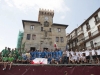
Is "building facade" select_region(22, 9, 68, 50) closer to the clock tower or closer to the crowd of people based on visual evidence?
the clock tower

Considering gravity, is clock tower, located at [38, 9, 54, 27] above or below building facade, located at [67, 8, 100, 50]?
above

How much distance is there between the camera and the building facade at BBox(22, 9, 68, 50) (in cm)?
2957

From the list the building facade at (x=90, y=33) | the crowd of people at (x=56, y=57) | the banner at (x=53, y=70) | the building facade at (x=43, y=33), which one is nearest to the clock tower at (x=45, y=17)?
the building facade at (x=43, y=33)

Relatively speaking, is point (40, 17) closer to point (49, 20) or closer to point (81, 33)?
point (49, 20)

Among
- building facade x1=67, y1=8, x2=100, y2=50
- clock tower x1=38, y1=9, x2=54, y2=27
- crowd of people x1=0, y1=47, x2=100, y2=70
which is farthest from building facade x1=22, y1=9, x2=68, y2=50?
crowd of people x1=0, y1=47, x2=100, y2=70

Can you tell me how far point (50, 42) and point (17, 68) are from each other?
20.1 m

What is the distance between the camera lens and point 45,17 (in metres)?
33.4

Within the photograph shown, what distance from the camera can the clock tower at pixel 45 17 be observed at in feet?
106

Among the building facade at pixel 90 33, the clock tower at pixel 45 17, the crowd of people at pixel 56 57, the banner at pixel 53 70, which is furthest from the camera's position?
the clock tower at pixel 45 17

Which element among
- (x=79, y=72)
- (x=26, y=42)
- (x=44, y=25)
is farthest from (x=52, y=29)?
(x=79, y=72)

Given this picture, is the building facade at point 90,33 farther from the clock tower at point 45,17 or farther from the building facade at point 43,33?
the clock tower at point 45,17

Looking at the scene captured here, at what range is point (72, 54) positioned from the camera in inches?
595

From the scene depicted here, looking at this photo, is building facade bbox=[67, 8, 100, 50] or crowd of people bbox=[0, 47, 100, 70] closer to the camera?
crowd of people bbox=[0, 47, 100, 70]

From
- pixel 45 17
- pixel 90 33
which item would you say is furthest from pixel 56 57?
pixel 45 17
